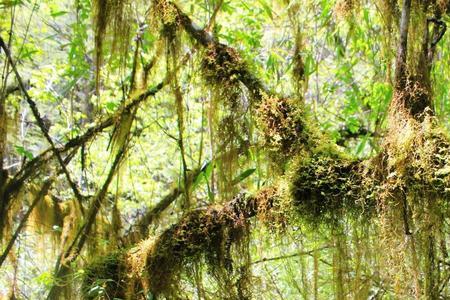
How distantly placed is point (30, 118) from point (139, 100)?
3.11 metres

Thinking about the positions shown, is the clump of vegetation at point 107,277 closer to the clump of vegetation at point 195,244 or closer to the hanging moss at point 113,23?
the clump of vegetation at point 195,244

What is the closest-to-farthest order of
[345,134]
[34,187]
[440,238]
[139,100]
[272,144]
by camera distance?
1. [440,238]
2. [272,144]
3. [139,100]
4. [34,187]
5. [345,134]

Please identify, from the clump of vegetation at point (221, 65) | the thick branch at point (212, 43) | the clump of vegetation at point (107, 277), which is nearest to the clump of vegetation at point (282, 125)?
the thick branch at point (212, 43)

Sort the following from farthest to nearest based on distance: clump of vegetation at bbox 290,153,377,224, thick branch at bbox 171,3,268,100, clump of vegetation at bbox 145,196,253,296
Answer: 1. thick branch at bbox 171,3,268,100
2. clump of vegetation at bbox 145,196,253,296
3. clump of vegetation at bbox 290,153,377,224

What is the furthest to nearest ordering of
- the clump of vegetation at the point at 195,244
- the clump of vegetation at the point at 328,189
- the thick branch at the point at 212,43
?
the thick branch at the point at 212,43
the clump of vegetation at the point at 195,244
the clump of vegetation at the point at 328,189

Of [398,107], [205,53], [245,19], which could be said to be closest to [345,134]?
[245,19]

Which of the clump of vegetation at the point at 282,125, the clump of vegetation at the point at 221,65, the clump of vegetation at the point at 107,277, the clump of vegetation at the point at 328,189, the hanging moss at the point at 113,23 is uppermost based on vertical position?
the hanging moss at the point at 113,23

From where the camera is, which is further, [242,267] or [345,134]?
[345,134]

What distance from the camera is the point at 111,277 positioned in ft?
6.48

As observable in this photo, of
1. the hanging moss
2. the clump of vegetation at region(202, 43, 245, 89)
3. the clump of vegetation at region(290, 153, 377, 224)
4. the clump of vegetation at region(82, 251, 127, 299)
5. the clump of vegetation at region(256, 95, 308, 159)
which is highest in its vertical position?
the hanging moss

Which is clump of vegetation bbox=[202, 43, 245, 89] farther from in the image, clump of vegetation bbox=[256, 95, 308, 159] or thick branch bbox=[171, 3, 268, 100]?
clump of vegetation bbox=[256, 95, 308, 159]

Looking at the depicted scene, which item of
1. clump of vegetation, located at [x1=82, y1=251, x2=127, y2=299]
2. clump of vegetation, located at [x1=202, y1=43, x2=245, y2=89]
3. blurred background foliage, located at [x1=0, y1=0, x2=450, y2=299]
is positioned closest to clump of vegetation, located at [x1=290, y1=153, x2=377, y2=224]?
blurred background foliage, located at [x1=0, y1=0, x2=450, y2=299]

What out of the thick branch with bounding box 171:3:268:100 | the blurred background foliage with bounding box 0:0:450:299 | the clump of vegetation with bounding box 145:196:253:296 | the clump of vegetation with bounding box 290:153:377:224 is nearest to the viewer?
the clump of vegetation with bounding box 290:153:377:224

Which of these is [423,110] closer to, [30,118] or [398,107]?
[398,107]
